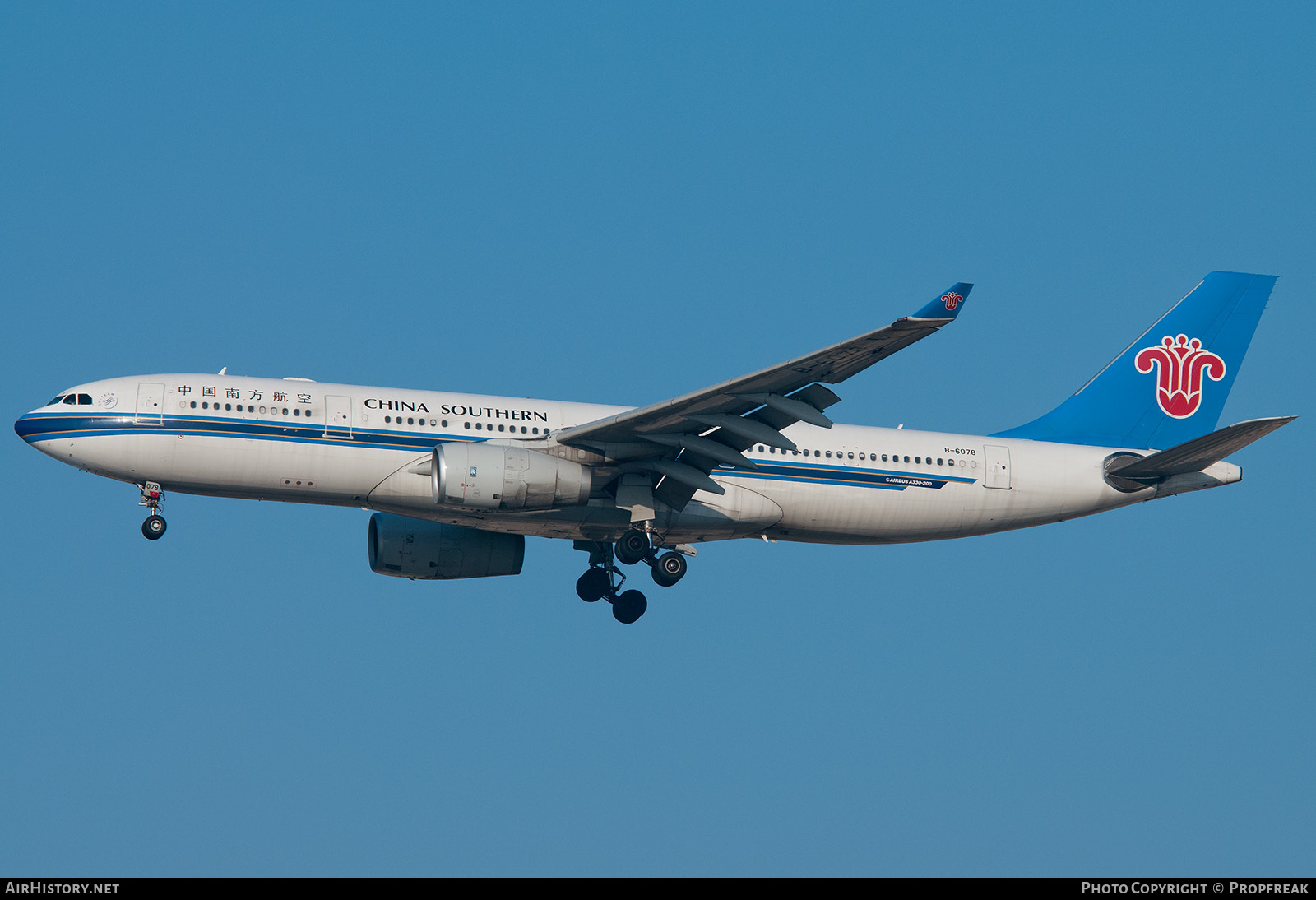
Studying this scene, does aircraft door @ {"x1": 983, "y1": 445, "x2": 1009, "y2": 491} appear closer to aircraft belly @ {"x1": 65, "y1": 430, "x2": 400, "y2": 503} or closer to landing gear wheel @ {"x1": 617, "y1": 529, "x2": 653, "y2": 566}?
landing gear wheel @ {"x1": 617, "y1": 529, "x2": 653, "y2": 566}

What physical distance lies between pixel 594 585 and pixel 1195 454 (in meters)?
15.9

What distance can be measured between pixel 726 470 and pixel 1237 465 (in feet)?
44.2

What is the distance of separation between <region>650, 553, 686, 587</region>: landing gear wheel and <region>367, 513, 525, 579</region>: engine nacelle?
442 centimetres

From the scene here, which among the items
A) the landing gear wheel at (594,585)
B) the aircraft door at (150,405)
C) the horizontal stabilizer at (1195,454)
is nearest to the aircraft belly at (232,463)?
the aircraft door at (150,405)

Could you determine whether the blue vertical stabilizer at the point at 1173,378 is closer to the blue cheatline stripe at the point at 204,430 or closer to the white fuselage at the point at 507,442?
the white fuselage at the point at 507,442

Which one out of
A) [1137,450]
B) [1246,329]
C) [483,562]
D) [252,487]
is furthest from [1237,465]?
[252,487]

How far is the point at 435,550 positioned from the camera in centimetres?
4191

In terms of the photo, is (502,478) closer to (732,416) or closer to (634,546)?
(634,546)

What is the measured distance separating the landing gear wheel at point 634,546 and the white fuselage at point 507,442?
0.98ft

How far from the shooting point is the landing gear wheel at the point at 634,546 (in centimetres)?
3916

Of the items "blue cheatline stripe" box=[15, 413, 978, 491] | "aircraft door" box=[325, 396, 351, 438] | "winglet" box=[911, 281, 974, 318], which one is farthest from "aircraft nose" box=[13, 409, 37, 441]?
"winglet" box=[911, 281, 974, 318]

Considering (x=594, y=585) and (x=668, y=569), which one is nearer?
(x=668, y=569)

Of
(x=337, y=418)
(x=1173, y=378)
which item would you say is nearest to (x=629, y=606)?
(x=337, y=418)

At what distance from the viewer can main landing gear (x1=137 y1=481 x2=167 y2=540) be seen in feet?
122
